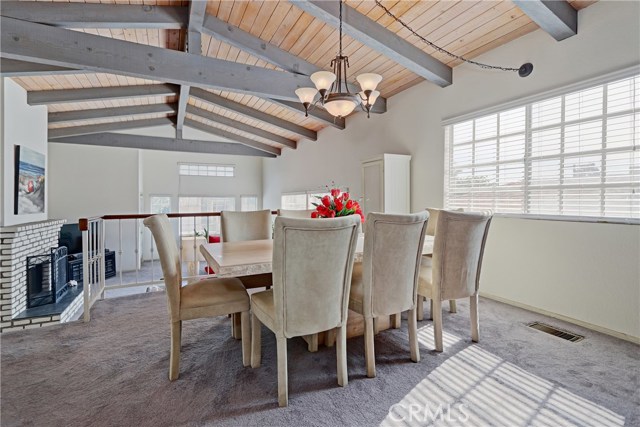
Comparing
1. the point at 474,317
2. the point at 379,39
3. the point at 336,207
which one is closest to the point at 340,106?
the point at 336,207

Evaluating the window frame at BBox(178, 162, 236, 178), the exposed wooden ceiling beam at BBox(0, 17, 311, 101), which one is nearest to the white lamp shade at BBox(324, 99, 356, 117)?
the exposed wooden ceiling beam at BBox(0, 17, 311, 101)

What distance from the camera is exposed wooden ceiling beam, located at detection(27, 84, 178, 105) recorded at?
4.07 m

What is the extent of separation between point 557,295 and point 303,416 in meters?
2.60

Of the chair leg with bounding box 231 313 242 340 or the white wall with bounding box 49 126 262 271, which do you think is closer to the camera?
the chair leg with bounding box 231 313 242 340

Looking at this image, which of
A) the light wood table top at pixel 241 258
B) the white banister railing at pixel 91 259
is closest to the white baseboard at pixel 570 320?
the light wood table top at pixel 241 258

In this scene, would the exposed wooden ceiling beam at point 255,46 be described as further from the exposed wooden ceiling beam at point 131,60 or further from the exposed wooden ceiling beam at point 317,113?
the exposed wooden ceiling beam at point 317,113

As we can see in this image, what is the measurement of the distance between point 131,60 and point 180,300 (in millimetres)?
2532

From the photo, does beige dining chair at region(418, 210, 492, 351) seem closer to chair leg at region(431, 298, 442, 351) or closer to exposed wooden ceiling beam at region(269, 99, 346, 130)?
chair leg at region(431, 298, 442, 351)

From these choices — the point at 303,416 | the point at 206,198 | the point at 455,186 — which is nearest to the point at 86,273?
the point at 303,416

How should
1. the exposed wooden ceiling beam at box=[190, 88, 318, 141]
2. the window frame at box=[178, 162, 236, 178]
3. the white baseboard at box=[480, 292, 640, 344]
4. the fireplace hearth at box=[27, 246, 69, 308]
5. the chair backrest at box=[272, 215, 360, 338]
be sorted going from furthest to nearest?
the window frame at box=[178, 162, 236, 178]
the exposed wooden ceiling beam at box=[190, 88, 318, 141]
the fireplace hearth at box=[27, 246, 69, 308]
the white baseboard at box=[480, 292, 640, 344]
the chair backrest at box=[272, 215, 360, 338]

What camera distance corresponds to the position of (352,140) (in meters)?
5.59

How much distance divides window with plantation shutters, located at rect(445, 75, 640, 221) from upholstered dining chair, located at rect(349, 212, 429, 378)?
180 centimetres

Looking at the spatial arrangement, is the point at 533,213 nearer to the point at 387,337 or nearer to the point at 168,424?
the point at 387,337

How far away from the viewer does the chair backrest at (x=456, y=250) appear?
6.90 feet
